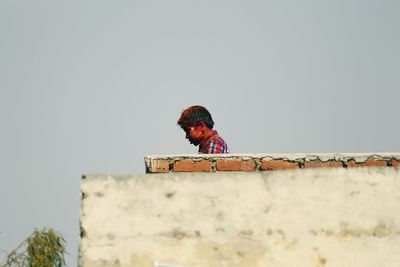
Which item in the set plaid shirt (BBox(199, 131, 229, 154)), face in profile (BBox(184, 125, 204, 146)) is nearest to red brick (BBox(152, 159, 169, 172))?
plaid shirt (BBox(199, 131, 229, 154))

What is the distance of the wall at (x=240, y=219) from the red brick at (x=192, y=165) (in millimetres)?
A: 810

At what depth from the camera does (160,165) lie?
13.1ft

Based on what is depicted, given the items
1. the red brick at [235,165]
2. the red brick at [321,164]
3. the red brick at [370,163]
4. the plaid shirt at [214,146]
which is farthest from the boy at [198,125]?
the red brick at [370,163]

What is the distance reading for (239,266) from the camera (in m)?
2.90

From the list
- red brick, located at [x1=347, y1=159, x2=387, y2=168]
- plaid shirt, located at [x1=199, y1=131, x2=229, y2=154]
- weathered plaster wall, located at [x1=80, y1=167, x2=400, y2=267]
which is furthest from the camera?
plaid shirt, located at [x1=199, y1=131, x2=229, y2=154]

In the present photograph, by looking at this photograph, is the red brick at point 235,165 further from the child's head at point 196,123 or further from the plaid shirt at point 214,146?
the child's head at point 196,123

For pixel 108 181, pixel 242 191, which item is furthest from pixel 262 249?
pixel 108 181

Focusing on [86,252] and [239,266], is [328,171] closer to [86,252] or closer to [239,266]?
[239,266]

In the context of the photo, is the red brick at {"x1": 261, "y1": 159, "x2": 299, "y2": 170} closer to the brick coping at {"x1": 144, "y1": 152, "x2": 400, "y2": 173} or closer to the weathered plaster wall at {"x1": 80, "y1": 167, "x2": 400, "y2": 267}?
the brick coping at {"x1": 144, "y1": 152, "x2": 400, "y2": 173}

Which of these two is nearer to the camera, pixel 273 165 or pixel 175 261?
pixel 175 261

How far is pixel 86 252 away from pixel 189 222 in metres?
0.61

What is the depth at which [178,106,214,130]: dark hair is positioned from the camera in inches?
190

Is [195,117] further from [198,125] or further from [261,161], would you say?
[261,161]

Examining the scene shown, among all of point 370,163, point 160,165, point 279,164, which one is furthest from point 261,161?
point 370,163
